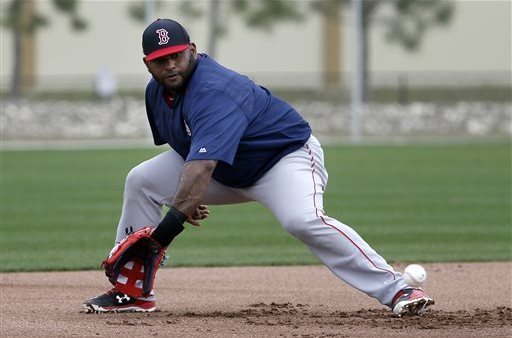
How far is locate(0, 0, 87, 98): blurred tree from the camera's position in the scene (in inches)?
1133

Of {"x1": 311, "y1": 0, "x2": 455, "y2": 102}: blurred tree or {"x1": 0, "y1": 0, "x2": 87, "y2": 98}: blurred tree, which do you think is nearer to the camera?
{"x1": 311, "y1": 0, "x2": 455, "y2": 102}: blurred tree

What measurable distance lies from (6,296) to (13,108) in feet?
71.1

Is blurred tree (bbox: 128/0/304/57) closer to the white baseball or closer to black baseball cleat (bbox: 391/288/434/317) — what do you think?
the white baseball

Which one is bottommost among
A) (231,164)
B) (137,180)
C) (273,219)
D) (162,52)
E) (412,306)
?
(273,219)

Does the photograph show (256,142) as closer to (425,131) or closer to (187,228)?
(187,228)

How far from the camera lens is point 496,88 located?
2992 cm

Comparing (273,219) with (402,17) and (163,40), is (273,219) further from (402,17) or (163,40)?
(402,17)

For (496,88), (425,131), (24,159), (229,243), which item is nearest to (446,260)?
(229,243)

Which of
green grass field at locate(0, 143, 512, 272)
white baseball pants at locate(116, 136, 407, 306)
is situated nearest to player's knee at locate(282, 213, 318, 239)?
white baseball pants at locate(116, 136, 407, 306)

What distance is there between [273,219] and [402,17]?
16.8m

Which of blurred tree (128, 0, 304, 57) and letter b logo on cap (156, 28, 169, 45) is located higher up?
blurred tree (128, 0, 304, 57)

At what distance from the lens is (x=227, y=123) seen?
18.6 feet

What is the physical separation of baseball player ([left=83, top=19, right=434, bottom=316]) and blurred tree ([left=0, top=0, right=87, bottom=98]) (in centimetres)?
2306

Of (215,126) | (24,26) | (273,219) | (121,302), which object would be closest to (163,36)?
(215,126)
